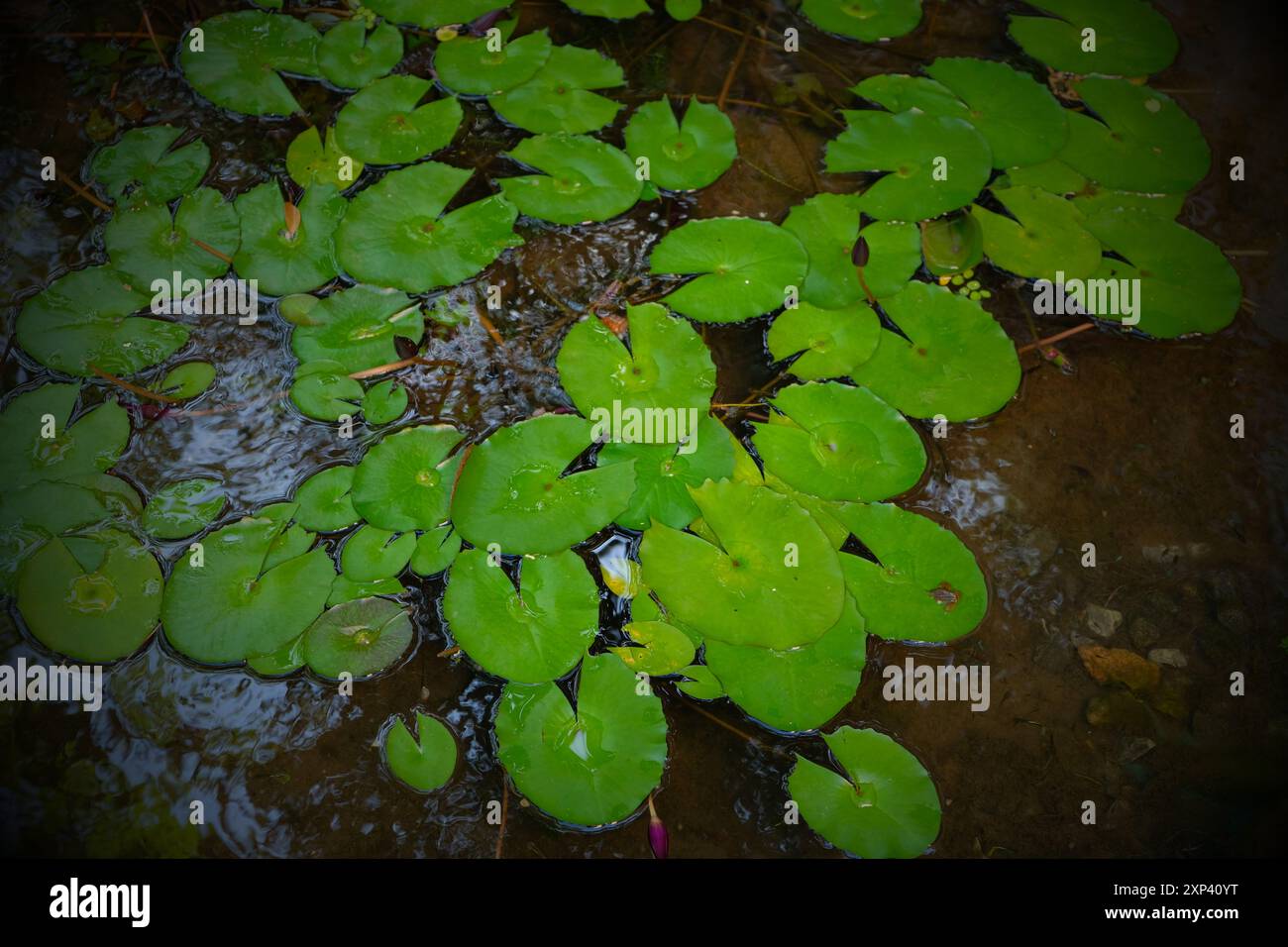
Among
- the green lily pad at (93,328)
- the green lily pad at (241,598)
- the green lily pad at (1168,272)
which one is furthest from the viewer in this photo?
the green lily pad at (1168,272)

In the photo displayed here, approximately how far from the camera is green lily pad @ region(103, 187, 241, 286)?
2500 millimetres

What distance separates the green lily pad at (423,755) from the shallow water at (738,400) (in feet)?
0.17

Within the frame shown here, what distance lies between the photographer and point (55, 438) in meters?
2.28

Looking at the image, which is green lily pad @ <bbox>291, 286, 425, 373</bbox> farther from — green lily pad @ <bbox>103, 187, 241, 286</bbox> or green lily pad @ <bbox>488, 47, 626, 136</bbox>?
green lily pad @ <bbox>488, 47, 626, 136</bbox>

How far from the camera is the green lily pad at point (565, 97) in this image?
9.09 feet

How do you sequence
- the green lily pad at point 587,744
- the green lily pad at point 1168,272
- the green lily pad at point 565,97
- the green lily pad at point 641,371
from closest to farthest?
the green lily pad at point 587,744 < the green lily pad at point 641,371 < the green lily pad at point 1168,272 < the green lily pad at point 565,97

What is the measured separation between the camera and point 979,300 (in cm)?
267

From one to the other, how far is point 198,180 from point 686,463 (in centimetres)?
196

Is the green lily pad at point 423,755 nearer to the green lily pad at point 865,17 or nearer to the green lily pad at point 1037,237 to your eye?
the green lily pad at point 1037,237

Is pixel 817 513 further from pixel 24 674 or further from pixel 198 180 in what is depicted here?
pixel 198 180

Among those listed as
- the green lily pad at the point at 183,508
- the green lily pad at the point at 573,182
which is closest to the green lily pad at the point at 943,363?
the green lily pad at the point at 573,182

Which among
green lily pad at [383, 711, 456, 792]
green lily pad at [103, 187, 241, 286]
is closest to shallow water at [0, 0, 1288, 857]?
green lily pad at [383, 711, 456, 792]

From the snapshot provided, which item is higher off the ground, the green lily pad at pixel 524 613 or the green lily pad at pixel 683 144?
the green lily pad at pixel 683 144

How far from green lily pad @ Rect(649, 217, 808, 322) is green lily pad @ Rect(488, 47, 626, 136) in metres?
0.59
